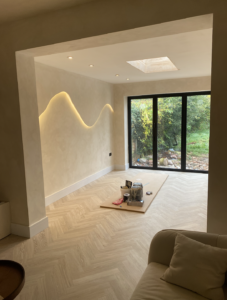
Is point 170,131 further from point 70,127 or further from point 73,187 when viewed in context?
point 73,187

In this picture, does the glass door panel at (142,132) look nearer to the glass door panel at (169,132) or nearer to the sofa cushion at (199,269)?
the glass door panel at (169,132)

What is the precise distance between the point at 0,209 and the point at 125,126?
458cm

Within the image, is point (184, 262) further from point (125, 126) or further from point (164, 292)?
point (125, 126)

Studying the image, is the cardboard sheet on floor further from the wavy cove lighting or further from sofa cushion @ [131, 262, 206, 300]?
the wavy cove lighting

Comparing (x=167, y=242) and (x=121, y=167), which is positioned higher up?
(x=167, y=242)

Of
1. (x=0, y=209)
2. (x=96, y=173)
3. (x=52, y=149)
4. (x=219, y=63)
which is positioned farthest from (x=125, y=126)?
(x=219, y=63)

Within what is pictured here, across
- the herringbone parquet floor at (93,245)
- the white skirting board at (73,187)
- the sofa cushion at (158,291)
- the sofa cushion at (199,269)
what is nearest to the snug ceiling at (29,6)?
the sofa cushion at (199,269)

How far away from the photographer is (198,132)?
640 centimetres

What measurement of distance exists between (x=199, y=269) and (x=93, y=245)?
5.53ft

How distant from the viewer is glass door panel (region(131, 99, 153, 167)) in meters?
6.90

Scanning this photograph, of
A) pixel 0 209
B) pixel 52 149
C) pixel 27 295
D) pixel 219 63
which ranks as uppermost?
pixel 219 63

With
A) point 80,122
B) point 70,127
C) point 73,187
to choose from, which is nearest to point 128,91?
point 80,122

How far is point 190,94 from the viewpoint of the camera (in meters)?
6.34

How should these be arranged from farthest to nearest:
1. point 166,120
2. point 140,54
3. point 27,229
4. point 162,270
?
point 166,120
point 140,54
point 27,229
point 162,270
